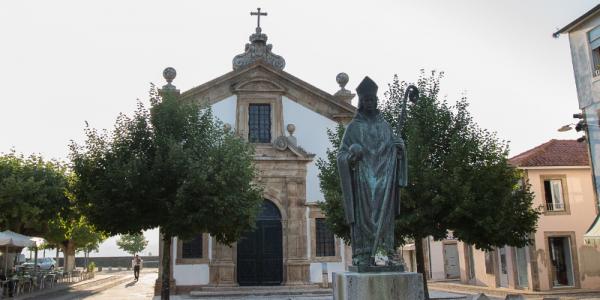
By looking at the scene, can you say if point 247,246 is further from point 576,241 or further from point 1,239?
point 576,241

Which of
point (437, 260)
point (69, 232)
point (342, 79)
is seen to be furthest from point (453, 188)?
point (69, 232)

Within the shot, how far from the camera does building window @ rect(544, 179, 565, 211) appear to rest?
2278cm

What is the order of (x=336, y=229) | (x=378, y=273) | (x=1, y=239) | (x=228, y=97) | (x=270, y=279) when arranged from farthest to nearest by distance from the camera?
(x=228, y=97)
(x=270, y=279)
(x=1, y=239)
(x=336, y=229)
(x=378, y=273)

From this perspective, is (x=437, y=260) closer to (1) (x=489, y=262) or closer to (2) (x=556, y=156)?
(1) (x=489, y=262)

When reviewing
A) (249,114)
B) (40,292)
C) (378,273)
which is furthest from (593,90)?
(40,292)

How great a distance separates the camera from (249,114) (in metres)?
22.0

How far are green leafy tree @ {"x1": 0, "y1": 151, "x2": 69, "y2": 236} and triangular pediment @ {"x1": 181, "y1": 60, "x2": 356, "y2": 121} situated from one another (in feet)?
21.4

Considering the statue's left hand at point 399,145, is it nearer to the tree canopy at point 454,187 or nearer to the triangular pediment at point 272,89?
the tree canopy at point 454,187

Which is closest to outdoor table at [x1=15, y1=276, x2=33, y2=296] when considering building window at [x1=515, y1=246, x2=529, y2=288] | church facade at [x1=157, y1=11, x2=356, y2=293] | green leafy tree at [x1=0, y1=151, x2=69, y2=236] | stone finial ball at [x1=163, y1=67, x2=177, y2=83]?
green leafy tree at [x1=0, y1=151, x2=69, y2=236]

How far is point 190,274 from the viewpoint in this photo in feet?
65.6

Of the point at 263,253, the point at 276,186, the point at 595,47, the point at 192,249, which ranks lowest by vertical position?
the point at 263,253

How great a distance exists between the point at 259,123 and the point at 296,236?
15.3ft

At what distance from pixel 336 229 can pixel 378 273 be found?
10813 mm

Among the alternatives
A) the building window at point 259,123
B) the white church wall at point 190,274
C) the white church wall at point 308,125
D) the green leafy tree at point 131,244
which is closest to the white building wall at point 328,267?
the white church wall at point 308,125
